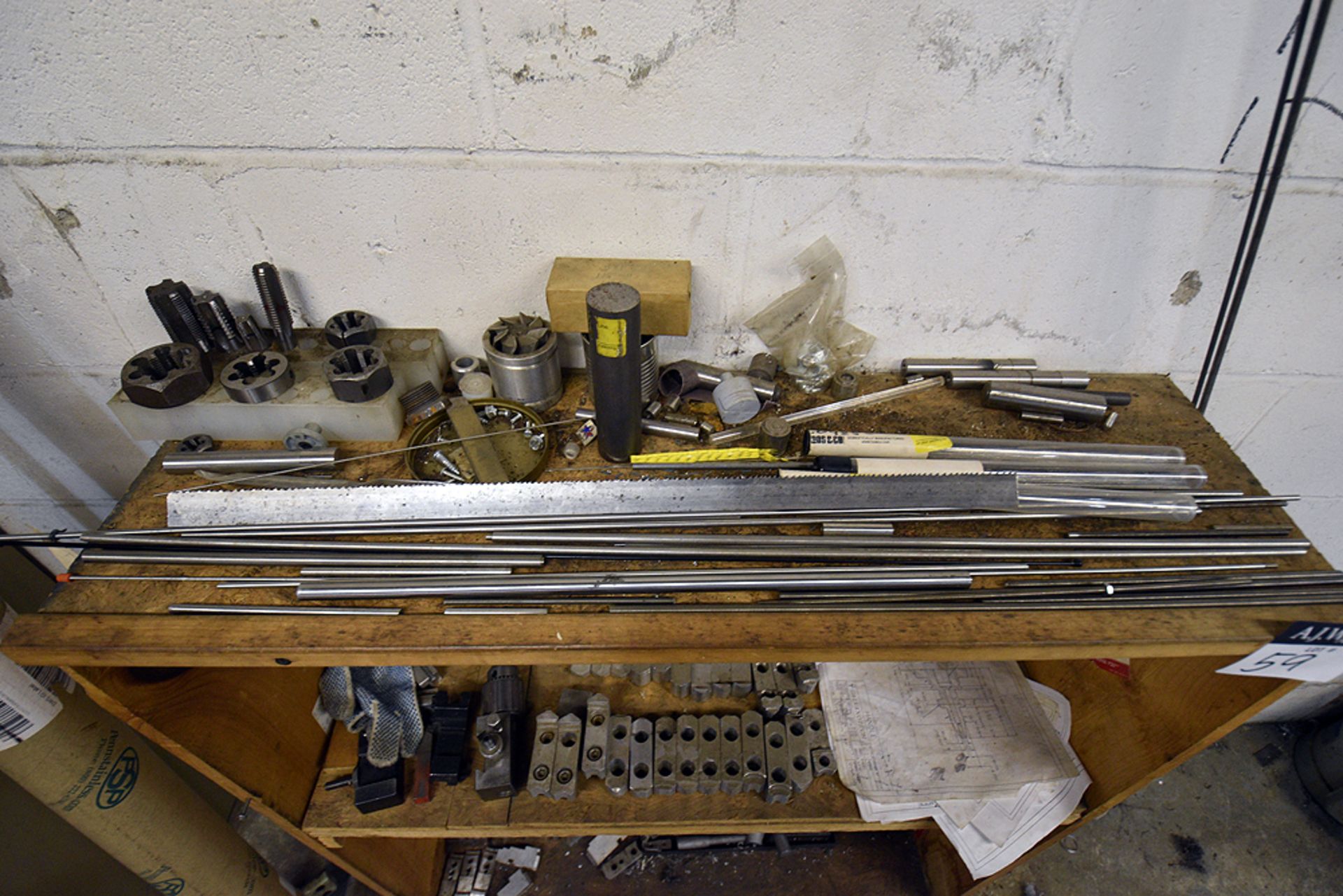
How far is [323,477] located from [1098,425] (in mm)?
1429

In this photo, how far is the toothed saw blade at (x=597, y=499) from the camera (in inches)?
38.5

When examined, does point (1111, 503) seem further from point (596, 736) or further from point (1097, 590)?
point (596, 736)

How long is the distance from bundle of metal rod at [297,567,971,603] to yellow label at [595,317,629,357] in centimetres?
33

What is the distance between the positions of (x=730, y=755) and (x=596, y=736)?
286mm

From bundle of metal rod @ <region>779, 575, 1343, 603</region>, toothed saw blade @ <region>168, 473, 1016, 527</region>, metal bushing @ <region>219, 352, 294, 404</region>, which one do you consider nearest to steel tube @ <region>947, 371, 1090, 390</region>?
toothed saw blade @ <region>168, 473, 1016, 527</region>

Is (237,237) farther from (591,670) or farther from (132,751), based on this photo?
(591,670)

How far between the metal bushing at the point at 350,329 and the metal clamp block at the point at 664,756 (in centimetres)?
99

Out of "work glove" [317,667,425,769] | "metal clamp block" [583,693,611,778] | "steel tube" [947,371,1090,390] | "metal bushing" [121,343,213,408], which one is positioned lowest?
"metal clamp block" [583,693,611,778]

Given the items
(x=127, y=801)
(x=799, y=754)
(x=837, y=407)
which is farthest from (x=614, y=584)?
(x=127, y=801)

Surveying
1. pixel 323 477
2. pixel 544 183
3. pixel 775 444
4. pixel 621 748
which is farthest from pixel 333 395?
pixel 621 748

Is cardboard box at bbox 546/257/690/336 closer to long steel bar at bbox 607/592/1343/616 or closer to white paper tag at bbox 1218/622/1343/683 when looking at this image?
long steel bar at bbox 607/592/1343/616

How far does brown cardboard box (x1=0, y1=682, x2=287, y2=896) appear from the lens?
1.07m

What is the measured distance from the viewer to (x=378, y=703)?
1.35 metres

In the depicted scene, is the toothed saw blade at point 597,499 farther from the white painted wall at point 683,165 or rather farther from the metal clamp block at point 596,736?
the metal clamp block at point 596,736
